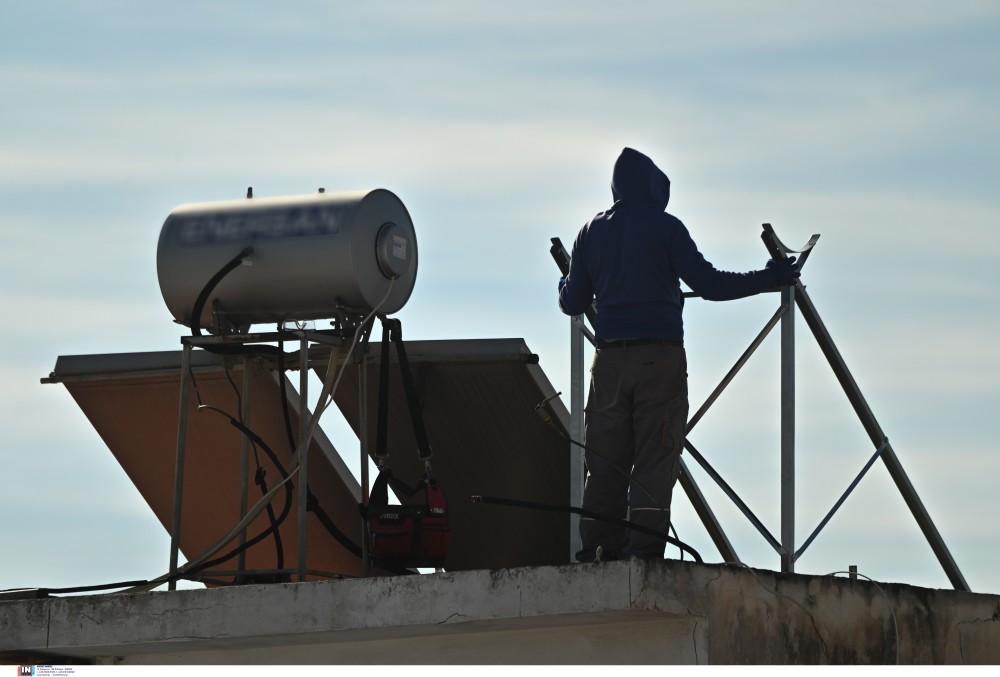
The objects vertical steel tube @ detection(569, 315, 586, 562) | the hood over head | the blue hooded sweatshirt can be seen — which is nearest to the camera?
the blue hooded sweatshirt

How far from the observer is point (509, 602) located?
7219 millimetres

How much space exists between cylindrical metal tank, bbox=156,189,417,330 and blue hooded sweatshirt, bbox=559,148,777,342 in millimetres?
1149

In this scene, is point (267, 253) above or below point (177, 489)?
above

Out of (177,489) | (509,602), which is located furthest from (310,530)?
(509,602)

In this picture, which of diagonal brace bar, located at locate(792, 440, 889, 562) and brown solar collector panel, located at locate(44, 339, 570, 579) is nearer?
diagonal brace bar, located at locate(792, 440, 889, 562)

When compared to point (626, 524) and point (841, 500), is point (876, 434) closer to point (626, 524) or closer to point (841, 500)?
point (841, 500)

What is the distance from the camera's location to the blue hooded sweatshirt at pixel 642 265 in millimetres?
7891

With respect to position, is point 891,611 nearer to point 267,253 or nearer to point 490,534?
point 490,534

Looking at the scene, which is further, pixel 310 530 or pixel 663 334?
pixel 310 530

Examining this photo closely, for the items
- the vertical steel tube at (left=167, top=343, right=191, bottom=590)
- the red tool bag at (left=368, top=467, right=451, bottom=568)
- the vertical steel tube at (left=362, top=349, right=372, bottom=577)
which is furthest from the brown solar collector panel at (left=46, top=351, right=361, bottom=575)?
the red tool bag at (left=368, top=467, right=451, bottom=568)

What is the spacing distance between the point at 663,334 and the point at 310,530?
9.01 ft

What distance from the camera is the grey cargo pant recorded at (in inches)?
302

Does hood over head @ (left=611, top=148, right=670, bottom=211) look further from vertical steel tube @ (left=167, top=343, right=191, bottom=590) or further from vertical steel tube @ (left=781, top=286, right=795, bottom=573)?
vertical steel tube @ (left=167, top=343, right=191, bottom=590)

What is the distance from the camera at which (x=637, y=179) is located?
8.09m
